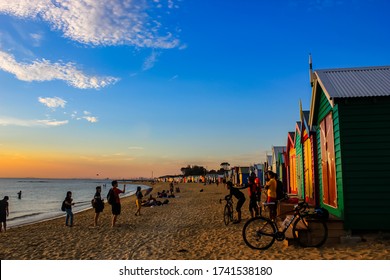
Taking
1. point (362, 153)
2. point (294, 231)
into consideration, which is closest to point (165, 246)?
point (294, 231)

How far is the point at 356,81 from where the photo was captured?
33.6 feet

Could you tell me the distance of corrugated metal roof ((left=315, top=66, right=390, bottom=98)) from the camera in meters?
9.07

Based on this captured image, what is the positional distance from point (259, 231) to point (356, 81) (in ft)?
19.0

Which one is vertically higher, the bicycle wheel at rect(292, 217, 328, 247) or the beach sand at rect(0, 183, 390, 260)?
the bicycle wheel at rect(292, 217, 328, 247)

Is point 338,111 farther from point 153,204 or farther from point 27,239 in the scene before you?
point 153,204

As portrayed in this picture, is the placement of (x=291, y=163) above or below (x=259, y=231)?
above

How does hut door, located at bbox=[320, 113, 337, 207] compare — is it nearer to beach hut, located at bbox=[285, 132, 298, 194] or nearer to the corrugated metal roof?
the corrugated metal roof

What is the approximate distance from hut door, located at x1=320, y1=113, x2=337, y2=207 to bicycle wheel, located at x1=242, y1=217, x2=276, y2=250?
2.91 meters

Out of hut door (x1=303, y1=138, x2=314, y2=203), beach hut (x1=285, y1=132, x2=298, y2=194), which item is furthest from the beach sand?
beach hut (x1=285, y1=132, x2=298, y2=194)

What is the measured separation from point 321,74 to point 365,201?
14.6 feet

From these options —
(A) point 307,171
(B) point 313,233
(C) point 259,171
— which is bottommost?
(B) point 313,233

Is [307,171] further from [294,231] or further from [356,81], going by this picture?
[294,231]

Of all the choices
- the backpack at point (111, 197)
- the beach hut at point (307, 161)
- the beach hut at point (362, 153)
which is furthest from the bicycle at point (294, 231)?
the backpack at point (111, 197)
